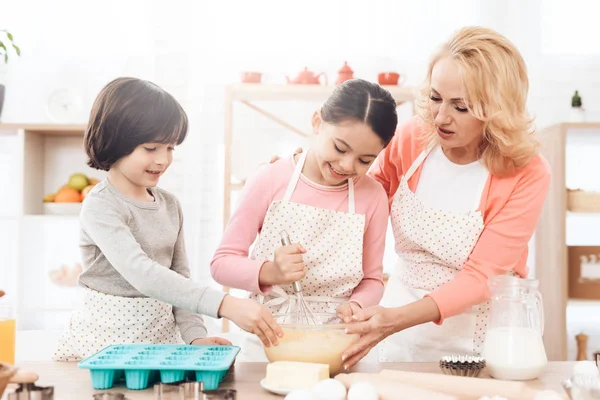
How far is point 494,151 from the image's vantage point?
5.86 ft

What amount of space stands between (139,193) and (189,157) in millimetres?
2454

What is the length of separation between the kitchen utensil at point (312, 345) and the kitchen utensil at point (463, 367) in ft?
0.66

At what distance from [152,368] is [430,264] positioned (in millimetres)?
899

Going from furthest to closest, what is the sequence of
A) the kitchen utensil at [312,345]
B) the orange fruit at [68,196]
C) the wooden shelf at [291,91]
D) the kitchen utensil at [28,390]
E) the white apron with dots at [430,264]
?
1. the orange fruit at [68,196]
2. the wooden shelf at [291,91]
3. the white apron with dots at [430,264]
4. the kitchen utensil at [312,345]
5. the kitchen utensil at [28,390]

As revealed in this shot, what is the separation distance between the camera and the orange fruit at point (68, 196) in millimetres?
3877

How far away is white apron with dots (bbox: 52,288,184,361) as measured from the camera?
1.55 metres

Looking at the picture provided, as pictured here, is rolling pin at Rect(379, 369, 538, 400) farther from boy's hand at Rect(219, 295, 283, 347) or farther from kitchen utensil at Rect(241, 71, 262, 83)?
kitchen utensil at Rect(241, 71, 262, 83)

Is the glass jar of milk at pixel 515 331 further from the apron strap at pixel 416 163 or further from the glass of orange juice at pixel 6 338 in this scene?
A: the glass of orange juice at pixel 6 338

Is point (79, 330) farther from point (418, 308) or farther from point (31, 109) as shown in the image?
point (31, 109)

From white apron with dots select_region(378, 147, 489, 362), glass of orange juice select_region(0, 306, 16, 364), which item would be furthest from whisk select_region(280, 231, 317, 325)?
glass of orange juice select_region(0, 306, 16, 364)

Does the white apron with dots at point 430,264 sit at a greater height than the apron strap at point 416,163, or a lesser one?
lesser

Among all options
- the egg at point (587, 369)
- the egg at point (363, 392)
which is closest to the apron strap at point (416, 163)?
the egg at point (587, 369)

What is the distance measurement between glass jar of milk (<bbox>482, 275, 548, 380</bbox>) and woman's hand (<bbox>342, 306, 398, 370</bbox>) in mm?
216

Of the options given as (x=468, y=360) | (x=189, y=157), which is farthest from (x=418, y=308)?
(x=189, y=157)
